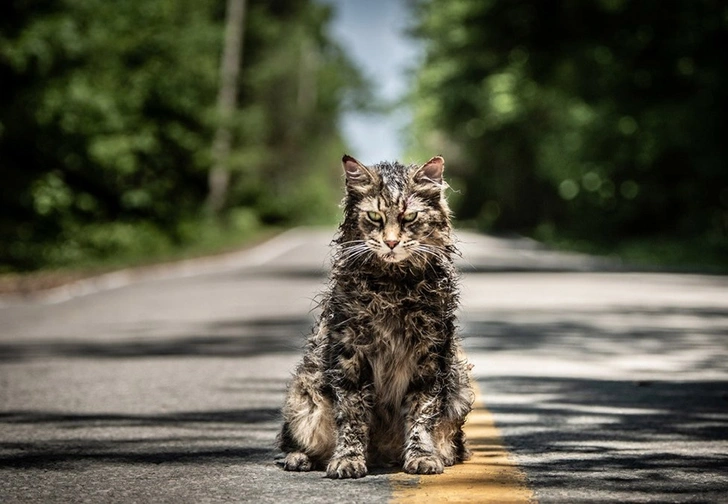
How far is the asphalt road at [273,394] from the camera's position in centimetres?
547

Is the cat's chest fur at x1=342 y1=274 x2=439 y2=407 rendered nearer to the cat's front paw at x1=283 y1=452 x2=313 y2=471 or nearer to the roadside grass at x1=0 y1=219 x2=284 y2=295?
the cat's front paw at x1=283 y1=452 x2=313 y2=471

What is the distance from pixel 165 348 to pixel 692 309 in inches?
284

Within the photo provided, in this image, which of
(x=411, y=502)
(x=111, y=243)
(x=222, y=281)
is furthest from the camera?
Result: (x=111, y=243)

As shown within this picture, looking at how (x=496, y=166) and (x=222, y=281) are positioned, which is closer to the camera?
(x=222, y=281)

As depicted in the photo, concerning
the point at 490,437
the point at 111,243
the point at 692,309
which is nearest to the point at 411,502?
the point at 490,437

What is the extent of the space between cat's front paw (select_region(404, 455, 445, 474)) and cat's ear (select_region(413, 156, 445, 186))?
3.94ft

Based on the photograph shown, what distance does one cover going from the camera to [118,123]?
97.6 ft

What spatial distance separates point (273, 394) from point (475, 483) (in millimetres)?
3476

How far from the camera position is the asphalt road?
18.0 feet

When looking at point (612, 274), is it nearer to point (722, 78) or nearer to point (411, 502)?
point (722, 78)

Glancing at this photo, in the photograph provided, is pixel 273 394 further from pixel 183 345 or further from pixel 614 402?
pixel 183 345

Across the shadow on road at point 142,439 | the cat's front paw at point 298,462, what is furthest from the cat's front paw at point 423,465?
the shadow on road at point 142,439

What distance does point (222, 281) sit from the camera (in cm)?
2405

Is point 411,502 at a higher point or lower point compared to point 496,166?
lower
